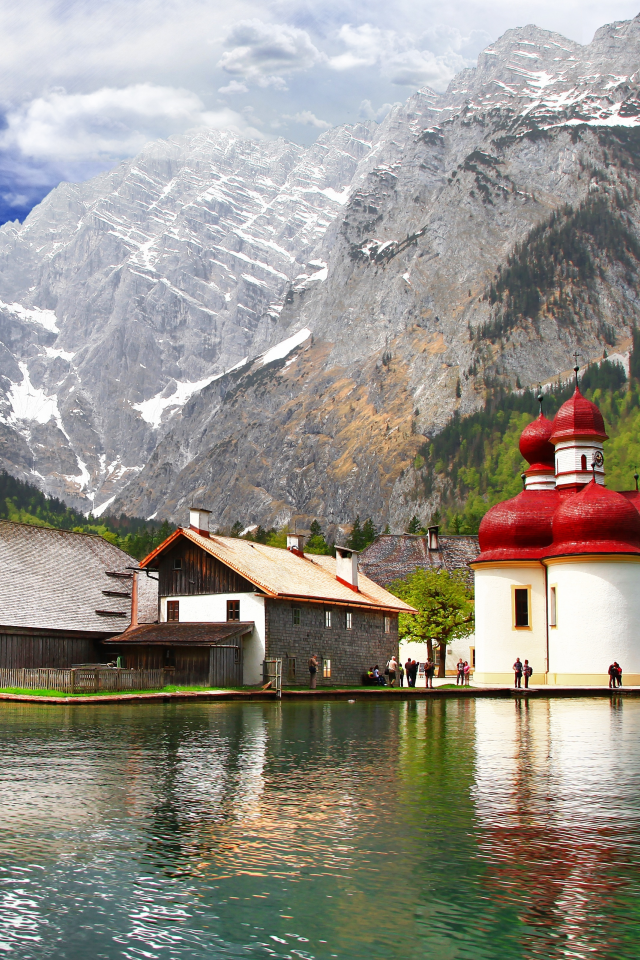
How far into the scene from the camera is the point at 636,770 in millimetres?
20453

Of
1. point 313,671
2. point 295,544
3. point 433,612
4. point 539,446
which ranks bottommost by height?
point 313,671

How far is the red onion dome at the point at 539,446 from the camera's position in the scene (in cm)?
7369

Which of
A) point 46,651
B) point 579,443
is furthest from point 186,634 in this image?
point 579,443

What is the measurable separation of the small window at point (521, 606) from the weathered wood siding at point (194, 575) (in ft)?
61.8

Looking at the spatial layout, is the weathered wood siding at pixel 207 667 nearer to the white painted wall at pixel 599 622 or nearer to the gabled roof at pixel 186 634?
the gabled roof at pixel 186 634

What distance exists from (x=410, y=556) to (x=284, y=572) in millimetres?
42270

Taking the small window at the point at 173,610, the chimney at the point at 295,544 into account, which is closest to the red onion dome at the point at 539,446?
the chimney at the point at 295,544

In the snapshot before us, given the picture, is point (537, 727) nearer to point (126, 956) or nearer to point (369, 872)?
point (369, 872)

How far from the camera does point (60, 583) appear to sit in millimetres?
62625

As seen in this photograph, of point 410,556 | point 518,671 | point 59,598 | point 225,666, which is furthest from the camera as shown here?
point 410,556

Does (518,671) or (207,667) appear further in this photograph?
(518,671)

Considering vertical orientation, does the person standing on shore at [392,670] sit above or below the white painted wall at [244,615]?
below

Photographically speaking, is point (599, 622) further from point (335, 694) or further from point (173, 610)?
point (173, 610)

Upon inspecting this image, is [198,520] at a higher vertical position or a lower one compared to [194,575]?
higher
